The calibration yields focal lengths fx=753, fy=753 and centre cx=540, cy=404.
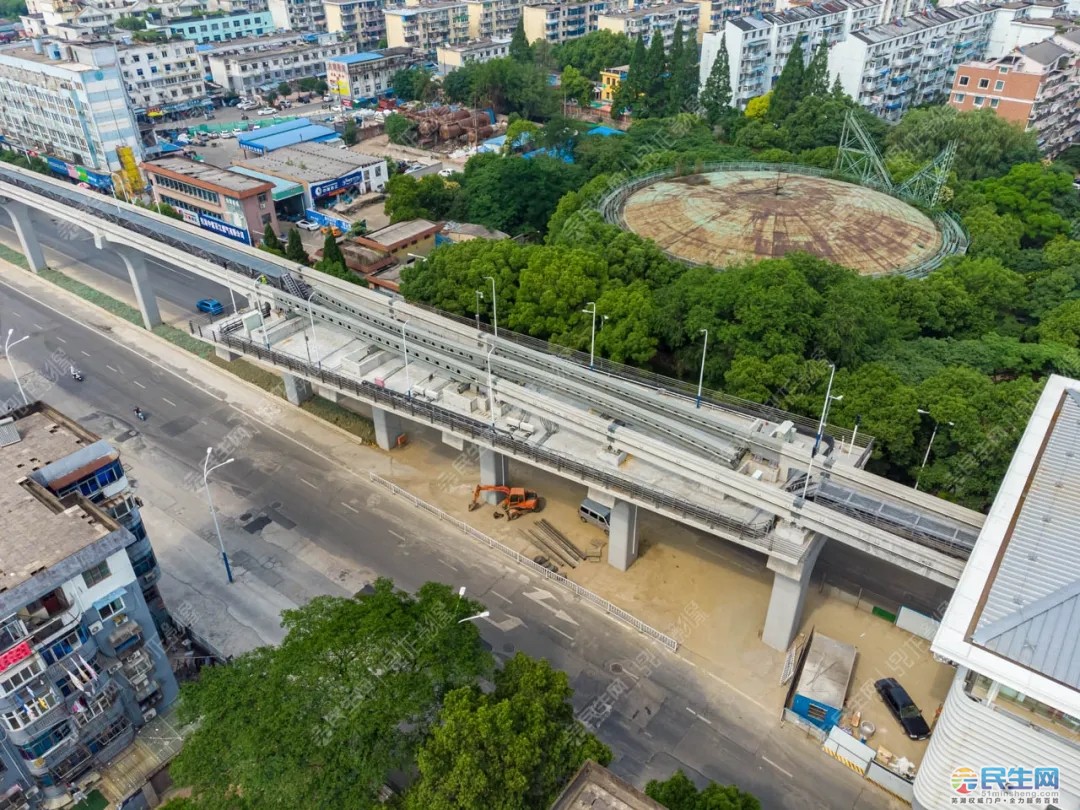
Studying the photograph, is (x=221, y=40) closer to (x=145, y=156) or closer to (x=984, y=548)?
(x=145, y=156)

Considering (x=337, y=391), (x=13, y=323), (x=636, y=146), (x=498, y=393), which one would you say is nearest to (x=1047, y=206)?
(x=636, y=146)

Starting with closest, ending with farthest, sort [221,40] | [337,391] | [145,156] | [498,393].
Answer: [498,393]
[337,391]
[145,156]
[221,40]

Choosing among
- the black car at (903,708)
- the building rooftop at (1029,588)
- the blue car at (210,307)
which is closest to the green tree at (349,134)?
the blue car at (210,307)

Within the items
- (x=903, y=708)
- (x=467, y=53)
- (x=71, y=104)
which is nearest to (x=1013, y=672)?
(x=903, y=708)

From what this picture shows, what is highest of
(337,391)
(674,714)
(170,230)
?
(170,230)

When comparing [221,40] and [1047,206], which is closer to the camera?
[1047,206]

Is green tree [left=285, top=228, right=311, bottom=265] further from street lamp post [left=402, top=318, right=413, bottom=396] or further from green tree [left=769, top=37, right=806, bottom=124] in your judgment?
green tree [left=769, top=37, right=806, bottom=124]

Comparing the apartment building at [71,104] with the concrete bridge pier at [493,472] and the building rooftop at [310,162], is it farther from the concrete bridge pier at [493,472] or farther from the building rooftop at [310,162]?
the concrete bridge pier at [493,472]
